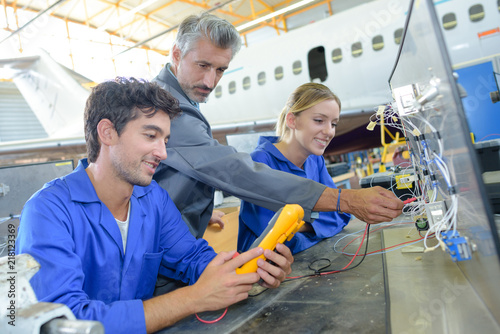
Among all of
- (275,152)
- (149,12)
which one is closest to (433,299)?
(275,152)

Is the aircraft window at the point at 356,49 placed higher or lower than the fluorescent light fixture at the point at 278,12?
Answer: lower

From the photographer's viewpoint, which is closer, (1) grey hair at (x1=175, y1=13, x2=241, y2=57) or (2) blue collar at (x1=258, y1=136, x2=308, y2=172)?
(1) grey hair at (x1=175, y1=13, x2=241, y2=57)

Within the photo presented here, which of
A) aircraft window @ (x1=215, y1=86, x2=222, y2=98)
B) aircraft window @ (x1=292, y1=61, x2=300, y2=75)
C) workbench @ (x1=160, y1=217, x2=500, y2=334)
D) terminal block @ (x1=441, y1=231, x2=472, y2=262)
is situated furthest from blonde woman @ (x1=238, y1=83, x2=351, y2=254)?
aircraft window @ (x1=215, y1=86, x2=222, y2=98)

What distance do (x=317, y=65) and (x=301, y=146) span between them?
183 inches

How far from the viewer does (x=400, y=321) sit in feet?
1.94

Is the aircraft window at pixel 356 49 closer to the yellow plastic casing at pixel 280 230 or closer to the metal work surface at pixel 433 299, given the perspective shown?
the metal work surface at pixel 433 299

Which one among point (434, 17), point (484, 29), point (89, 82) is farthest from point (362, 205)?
point (89, 82)

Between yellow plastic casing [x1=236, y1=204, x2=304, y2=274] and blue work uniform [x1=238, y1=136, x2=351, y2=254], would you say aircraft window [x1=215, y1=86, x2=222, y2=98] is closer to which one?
blue work uniform [x1=238, y1=136, x2=351, y2=254]

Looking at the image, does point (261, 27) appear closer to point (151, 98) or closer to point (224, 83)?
point (224, 83)

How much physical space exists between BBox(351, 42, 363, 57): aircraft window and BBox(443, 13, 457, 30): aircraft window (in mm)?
1085

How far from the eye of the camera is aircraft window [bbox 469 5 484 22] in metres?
4.07

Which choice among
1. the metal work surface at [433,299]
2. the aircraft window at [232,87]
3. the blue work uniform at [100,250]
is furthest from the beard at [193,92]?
the aircraft window at [232,87]

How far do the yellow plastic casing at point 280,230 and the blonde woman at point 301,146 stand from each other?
0.64 metres

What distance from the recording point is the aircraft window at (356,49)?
16.4 feet
